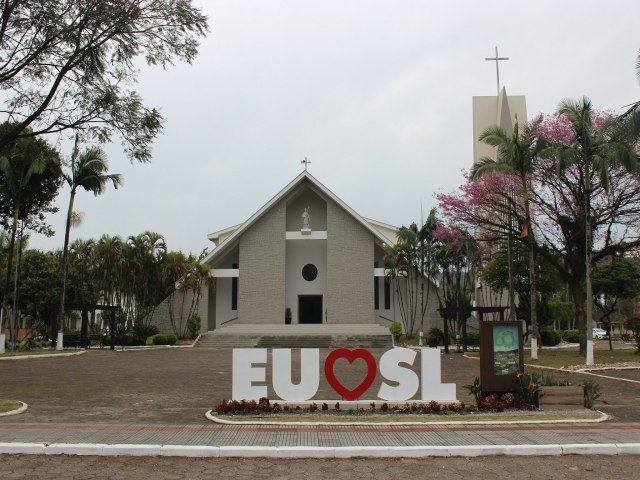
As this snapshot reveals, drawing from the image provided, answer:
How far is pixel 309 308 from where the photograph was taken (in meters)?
37.7

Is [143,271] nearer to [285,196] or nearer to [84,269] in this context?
[84,269]

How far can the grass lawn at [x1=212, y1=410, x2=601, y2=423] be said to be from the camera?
364 inches

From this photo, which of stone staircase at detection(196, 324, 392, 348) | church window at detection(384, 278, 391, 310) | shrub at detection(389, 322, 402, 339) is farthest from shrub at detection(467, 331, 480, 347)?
church window at detection(384, 278, 391, 310)

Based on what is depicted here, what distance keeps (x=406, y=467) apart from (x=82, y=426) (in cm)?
463

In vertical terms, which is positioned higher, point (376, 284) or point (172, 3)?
point (172, 3)

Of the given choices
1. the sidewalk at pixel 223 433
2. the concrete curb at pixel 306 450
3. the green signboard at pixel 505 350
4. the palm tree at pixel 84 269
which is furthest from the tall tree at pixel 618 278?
the palm tree at pixel 84 269

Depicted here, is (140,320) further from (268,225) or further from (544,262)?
(544,262)

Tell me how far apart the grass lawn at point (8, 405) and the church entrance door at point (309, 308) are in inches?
1054

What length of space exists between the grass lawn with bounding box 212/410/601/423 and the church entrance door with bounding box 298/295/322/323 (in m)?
27.8

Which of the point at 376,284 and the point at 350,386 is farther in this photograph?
the point at 376,284

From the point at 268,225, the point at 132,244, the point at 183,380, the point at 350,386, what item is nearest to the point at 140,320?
the point at 132,244

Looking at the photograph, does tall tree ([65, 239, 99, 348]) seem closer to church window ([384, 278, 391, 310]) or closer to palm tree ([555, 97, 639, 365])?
church window ([384, 278, 391, 310])

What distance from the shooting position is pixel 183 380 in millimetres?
15539

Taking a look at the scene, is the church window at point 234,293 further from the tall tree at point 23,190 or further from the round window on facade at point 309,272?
the tall tree at point 23,190
